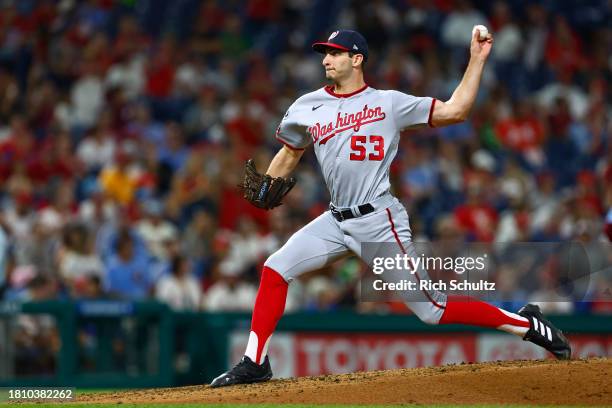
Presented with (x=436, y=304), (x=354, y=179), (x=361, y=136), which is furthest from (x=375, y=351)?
(x=361, y=136)

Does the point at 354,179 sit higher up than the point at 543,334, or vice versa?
the point at 354,179

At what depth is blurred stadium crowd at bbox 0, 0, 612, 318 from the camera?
454 inches

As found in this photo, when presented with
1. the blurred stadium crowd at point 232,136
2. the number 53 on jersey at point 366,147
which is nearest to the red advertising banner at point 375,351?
the blurred stadium crowd at point 232,136

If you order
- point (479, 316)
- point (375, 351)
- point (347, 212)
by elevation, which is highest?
point (347, 212)

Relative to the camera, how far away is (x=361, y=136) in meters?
6.23

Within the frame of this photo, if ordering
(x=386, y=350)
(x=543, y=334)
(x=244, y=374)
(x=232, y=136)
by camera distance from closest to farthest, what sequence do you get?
(x=244, y=374) < (x=543, y=334) < (x=386, y=350) < (x=232, y=136)

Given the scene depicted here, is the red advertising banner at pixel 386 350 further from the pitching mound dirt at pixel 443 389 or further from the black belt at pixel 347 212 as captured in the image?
the black belt at pixel 347 212

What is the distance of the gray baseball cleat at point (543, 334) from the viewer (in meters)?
6.54

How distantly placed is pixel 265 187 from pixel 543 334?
1750mm

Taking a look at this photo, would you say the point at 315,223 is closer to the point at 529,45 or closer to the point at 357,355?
the point at 357,355

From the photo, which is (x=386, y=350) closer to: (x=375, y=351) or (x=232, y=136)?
(x=375, y=351)

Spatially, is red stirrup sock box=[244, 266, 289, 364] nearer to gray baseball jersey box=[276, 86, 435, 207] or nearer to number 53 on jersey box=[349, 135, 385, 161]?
gray baseball jersey box=[276, 86, 435, 207]

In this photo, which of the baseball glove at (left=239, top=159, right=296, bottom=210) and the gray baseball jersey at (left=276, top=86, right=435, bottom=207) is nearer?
the gray baseball jersey at (left=276, top=86, right=435, bottom=207)

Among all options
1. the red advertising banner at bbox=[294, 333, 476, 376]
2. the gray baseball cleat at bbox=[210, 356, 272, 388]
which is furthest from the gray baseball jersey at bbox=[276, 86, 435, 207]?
the red advertising banner at bbox=[294, 333, 476, 376]
